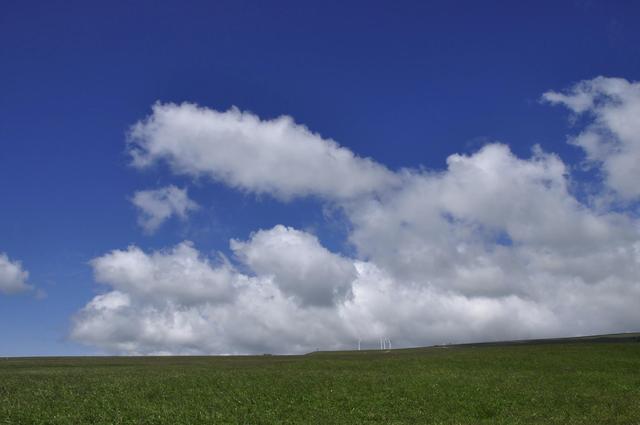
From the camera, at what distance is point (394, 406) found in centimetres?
4419

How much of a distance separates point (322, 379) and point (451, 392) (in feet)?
42.3

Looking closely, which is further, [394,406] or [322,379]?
[322,379]

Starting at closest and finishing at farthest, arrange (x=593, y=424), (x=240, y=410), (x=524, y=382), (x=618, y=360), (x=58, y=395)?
(x=593, y=424) < (x=240, y=410) < (x=58, y=395) < (x=524, y=382) < (x=618, y=360)

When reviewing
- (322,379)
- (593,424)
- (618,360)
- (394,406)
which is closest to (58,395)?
(322,379)

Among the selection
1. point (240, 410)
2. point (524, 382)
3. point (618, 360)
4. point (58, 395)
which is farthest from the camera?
point (618, 360)

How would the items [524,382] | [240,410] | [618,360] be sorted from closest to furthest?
[240,410]
[524,382]
[618,360]

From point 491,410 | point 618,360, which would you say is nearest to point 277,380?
point 491,410

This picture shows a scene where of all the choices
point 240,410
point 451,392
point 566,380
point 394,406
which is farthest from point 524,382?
point 240,410

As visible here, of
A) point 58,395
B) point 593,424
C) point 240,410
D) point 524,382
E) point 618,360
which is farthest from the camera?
point 618,360

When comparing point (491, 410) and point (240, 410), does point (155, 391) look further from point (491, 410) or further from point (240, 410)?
point (491, 410)

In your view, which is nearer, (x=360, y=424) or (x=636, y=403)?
(x=360, y=424)

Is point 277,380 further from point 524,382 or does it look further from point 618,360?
point 618,360

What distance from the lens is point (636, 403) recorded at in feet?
142

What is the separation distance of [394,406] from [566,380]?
23.2 metres
